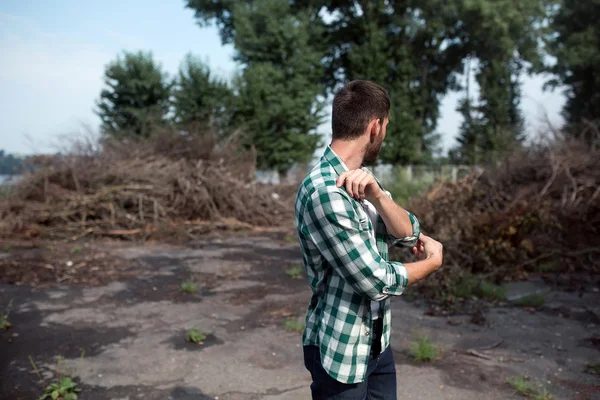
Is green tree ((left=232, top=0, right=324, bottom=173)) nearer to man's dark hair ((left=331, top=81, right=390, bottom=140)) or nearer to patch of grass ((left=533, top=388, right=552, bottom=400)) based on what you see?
patch of grass ((left=533, top=388, right=552, bottom=400))

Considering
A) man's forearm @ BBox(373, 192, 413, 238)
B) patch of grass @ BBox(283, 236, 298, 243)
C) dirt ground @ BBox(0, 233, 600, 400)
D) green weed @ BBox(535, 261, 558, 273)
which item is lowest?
dirt ground @ BBox(0, 233, 600, 400)

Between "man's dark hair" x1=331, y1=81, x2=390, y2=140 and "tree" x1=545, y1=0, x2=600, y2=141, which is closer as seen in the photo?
"man's dark hair" x1=331, y1=81, x2=390, y2=140

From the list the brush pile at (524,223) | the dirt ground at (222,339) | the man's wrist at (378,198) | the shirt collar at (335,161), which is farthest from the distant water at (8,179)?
the man's wrist at (378,198)

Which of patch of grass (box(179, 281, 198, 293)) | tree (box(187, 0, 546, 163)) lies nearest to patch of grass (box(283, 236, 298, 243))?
patch of grass (box(179, 281, 198, 293))

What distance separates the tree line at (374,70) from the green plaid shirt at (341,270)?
17836mm

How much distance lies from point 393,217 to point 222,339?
11.8 ft

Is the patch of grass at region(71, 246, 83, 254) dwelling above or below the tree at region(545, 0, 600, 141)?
below

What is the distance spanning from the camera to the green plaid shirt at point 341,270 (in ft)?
6.02

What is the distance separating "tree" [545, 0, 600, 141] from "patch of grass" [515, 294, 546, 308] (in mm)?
28599

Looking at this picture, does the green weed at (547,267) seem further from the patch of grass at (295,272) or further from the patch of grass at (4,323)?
the patch of grass at (4,323)

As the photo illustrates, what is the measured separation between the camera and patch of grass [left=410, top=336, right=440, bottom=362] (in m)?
4.41

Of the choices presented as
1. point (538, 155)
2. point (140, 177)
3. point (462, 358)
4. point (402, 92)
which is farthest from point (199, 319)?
point (402, 92)

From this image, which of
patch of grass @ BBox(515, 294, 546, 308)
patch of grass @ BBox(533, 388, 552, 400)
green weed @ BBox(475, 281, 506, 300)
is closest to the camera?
patch of grass @ BBox(533, 388, 552, 400)

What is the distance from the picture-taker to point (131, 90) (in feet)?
77.7
